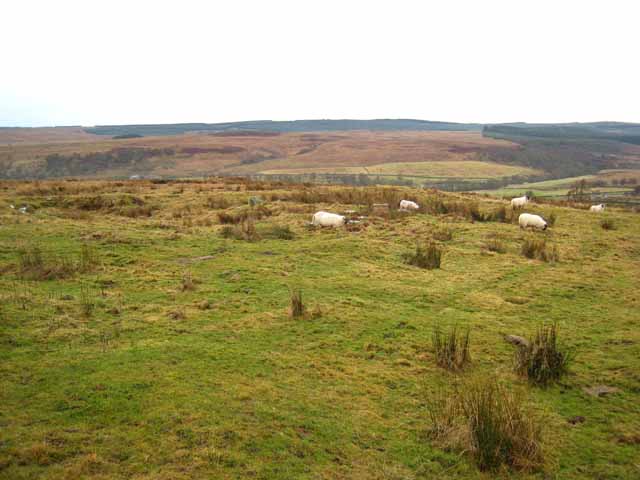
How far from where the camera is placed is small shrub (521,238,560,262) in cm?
1314

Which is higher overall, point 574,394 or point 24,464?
point 24,464

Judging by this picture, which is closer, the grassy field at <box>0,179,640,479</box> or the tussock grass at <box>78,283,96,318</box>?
the grassy field at <box>0,179,640,479</box>

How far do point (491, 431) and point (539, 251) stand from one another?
33.0ft

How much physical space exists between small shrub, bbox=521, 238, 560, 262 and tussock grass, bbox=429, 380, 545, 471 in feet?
29.8

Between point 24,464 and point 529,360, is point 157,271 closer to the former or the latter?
point 24,464

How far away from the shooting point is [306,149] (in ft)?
398

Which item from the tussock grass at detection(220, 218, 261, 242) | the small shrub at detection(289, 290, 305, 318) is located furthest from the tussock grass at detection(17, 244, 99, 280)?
the small shrub at detection(289, 290, 305, 318)

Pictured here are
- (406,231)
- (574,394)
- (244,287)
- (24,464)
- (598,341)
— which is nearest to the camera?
(24,464)

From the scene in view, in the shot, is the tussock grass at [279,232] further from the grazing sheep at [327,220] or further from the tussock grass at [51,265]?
the tussock grass at [51,265]

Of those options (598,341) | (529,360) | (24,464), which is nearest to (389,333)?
(529,360)

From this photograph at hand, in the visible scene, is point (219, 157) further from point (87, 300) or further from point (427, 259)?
point (87, 300)

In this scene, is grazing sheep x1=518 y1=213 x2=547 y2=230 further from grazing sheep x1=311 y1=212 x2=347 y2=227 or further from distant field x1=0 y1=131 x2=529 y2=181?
distant field x1=0 y1=131 x2=529 y2=181

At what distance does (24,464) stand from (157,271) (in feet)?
22.0

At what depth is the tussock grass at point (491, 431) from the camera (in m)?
4.56
